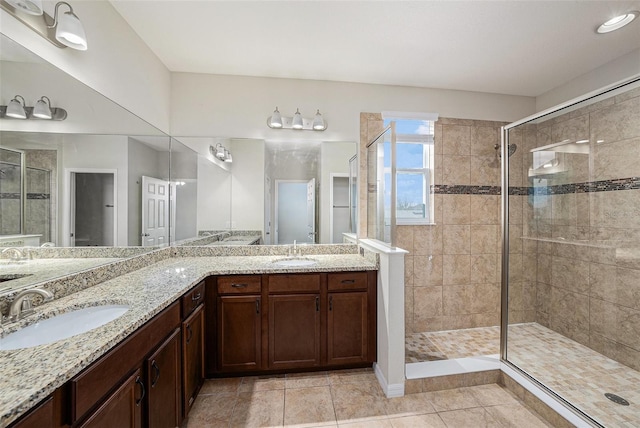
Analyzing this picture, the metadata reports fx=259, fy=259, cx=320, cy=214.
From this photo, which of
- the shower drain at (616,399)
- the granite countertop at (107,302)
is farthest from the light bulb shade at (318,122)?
the shower drain at (616,399)

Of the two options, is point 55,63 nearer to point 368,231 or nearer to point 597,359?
point 368,231

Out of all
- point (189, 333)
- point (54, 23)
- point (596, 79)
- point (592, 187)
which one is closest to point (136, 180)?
point (54, 23)

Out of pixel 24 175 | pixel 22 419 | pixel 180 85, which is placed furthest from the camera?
pixel 180 85

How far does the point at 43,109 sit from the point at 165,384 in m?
1.47

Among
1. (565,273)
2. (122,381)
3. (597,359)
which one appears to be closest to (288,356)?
(122,381)

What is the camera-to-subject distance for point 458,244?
2.84 meters

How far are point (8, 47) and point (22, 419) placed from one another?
140 centimetres

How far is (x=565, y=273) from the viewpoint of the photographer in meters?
2.53

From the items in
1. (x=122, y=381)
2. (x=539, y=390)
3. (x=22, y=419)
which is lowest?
(x=539, y=390)

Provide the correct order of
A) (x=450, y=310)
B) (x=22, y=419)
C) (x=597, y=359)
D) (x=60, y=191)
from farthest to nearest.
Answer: (x=450, y=310) < (x=597, y=359) < (x=60, y=191) < (x=22, y=419)

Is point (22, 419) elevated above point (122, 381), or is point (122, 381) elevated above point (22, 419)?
point (22, 419)

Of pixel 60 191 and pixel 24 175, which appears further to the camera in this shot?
pixel 60 191

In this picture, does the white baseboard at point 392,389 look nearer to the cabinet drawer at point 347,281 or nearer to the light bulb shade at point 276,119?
the cabinet drawer at point 347,281

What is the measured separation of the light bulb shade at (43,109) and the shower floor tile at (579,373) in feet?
11.2
